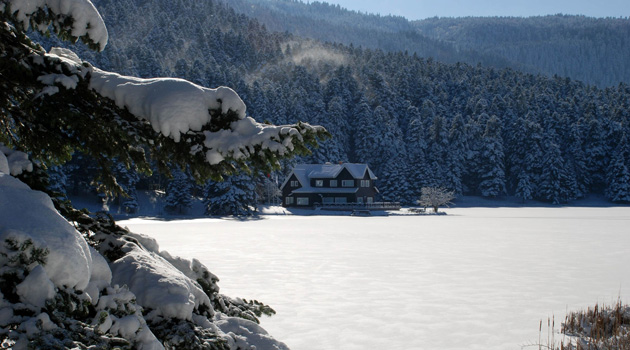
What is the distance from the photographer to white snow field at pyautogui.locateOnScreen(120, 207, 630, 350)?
32.2 ft

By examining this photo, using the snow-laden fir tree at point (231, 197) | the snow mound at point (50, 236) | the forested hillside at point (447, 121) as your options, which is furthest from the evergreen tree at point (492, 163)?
the snow mound at point (50, 236)

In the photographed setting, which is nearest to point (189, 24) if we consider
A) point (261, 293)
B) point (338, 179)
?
point (338, 179)

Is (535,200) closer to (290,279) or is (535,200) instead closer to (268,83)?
(268,83)

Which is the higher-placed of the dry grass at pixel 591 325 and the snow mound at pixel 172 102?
the snow mound at pixel 172 102

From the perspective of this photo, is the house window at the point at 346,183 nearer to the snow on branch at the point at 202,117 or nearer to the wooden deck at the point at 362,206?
the wooden deck at the point at 362,206

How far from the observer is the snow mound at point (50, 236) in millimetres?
2764

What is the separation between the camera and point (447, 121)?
374 ft

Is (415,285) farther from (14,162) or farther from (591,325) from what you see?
(14,162)

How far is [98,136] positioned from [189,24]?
536 feet

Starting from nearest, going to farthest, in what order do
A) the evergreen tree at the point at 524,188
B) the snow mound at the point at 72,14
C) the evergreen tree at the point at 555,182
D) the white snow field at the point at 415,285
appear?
the snow mound at the point at 72,14 < the white snow field at the point at 415,285 < the evergreen tree at the point at 555,182 < the evergreen tree at the point at 524,188

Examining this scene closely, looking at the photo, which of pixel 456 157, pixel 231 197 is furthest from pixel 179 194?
pixel 456 157

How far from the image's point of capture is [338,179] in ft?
249

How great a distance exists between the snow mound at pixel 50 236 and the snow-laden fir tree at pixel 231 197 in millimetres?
54716

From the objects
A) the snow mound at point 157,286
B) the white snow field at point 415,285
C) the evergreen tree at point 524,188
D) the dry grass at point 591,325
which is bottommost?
the evergreen tree at point 524,188
